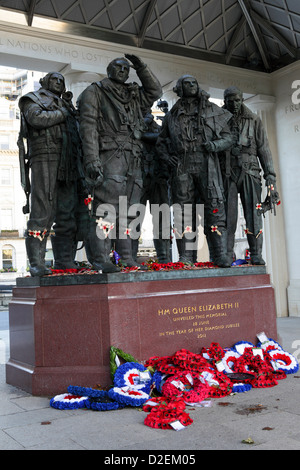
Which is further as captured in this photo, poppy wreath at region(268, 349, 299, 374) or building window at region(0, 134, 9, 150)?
building window at region(0, 134, 9, 150)

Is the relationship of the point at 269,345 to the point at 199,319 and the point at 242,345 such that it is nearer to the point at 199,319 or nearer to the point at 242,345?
the point at 242,345

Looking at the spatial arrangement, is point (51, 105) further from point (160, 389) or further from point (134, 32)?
point (134, 32)

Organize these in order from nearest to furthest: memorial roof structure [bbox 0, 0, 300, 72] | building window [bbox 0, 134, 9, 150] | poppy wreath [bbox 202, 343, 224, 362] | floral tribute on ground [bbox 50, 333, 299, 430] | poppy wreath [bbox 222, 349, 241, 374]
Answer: floral tribute on ground [bbox 50, 333, 299, 430] < poppy wreath [bbox 222, 349, 241, 374] < poppy wreath [bbox 202, 343, 224, 362] < memorial roof structure [bbox 0, 0, 300, 72] < building window [bbox 0, 134, 9, 150]

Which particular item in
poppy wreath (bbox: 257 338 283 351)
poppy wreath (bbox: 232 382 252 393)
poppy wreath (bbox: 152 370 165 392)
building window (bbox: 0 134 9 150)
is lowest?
poppy wreath (bbox: 232 382 252 393)

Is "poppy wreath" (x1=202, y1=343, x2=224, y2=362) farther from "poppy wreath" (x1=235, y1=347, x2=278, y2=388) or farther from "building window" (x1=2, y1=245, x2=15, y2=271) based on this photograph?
"building window" (x1=2, y1=245, x2=15, y2=271)

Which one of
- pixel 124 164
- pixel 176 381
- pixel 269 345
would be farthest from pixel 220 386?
pixel 124 164

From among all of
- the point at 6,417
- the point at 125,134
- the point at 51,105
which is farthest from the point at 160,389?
the point at 51,105

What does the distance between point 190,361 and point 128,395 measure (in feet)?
2.65

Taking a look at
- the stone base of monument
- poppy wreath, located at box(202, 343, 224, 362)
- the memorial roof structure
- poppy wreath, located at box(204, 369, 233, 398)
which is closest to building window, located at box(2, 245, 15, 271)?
the memorial roof structure

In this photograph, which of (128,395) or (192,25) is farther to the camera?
(192,25)

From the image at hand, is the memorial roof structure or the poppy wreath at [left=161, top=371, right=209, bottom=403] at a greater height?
the memorial roof structure

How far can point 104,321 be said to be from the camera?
16.8 feet

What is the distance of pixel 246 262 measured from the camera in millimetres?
7613

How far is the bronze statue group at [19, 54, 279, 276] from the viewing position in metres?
5.99
